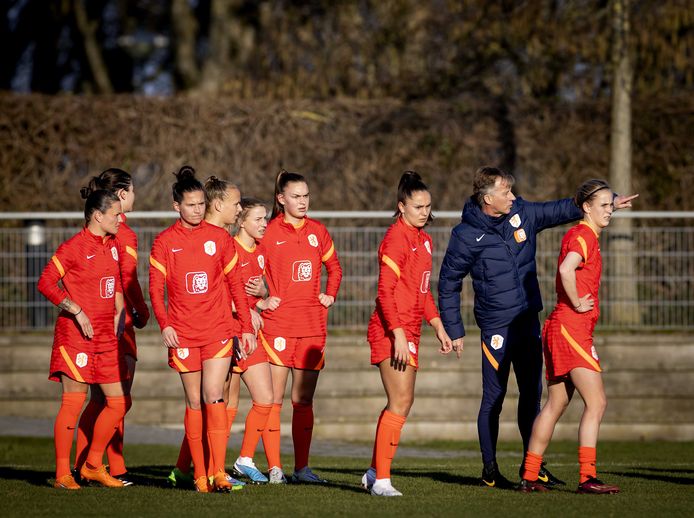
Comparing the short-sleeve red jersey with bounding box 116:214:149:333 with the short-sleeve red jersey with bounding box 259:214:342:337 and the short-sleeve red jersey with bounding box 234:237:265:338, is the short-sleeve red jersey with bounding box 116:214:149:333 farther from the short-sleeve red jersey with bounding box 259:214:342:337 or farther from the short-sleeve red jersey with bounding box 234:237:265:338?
the short-sleeve red jersey with bounding box 259:214:342:337

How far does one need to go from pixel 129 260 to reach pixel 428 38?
12.8 metres

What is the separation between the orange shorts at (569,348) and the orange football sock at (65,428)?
3.31 m

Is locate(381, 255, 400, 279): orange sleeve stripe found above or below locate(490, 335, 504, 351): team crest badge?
above

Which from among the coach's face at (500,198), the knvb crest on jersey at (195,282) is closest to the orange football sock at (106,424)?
the knvb crest on jersey at (195,282)


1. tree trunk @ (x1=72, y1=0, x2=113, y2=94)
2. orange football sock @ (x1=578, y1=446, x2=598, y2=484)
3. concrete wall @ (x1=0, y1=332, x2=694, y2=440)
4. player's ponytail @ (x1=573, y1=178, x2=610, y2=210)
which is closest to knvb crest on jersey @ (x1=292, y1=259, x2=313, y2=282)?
player's ponytail @ (x1=573, y1=178, x2=610, y2=210)

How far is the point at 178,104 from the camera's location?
51.6 ft

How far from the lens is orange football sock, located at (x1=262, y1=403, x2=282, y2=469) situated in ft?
27.7

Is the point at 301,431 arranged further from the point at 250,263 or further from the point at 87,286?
the point at 87,286

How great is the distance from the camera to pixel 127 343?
8.26 meters

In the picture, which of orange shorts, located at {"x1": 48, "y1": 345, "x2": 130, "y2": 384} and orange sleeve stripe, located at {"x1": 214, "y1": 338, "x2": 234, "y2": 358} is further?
orange shorts, located at {"x1": 48, "y1": 345, "x2": 130, "y2": 384}

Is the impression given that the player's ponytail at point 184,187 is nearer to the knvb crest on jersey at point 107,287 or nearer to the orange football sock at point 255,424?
the knvb crest on jersey at point 107,287

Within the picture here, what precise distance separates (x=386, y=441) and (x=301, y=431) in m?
1.18

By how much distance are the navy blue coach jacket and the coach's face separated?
0.10 meters

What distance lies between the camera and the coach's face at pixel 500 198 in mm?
8000
